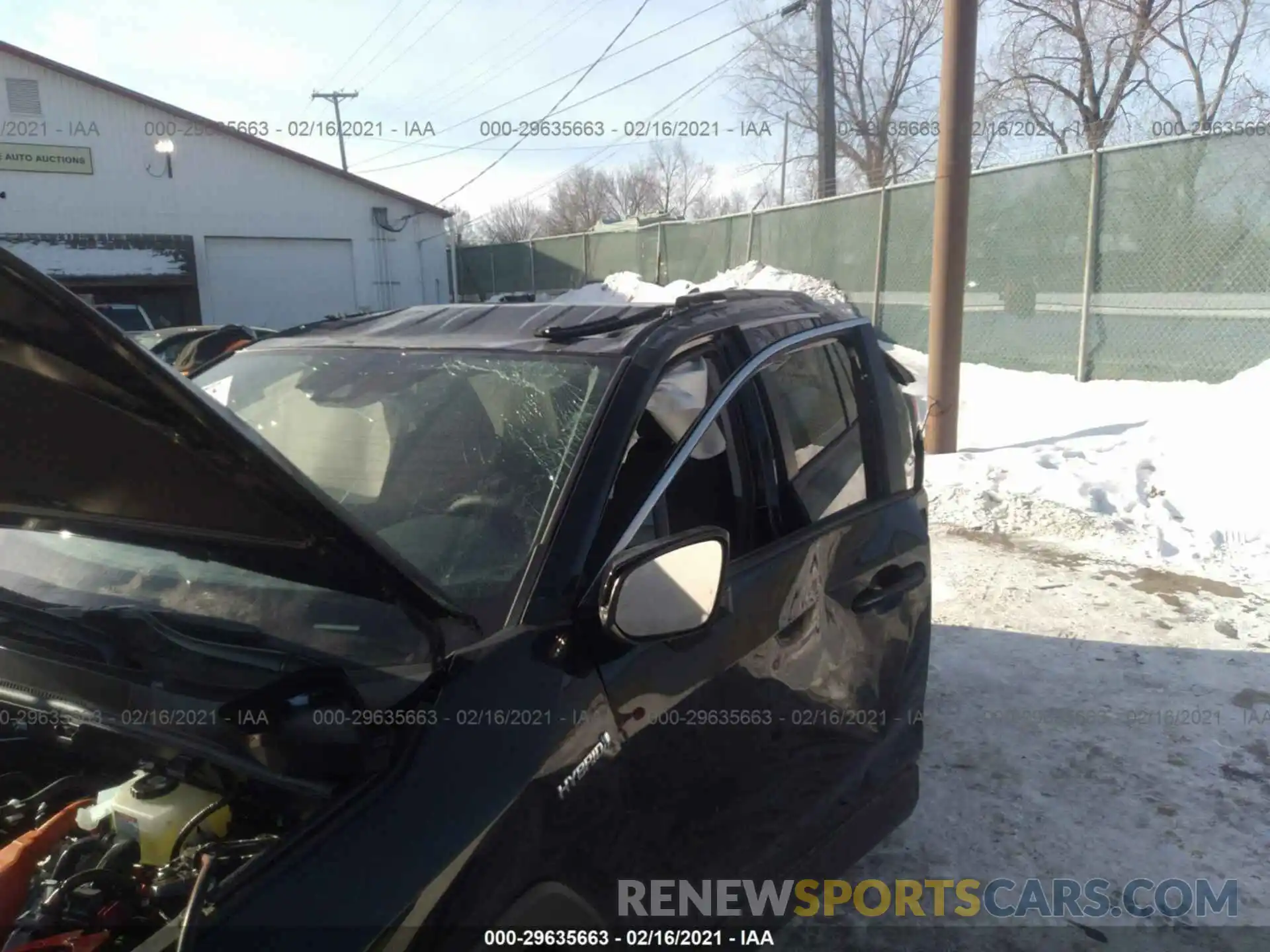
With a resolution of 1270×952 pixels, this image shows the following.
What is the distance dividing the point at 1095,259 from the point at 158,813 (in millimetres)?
9649

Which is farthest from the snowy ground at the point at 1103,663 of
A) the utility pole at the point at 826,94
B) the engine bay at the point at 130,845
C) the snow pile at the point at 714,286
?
the utility pole at the point at 826,94

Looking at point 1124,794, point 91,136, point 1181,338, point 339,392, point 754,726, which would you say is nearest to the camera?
point 754,726

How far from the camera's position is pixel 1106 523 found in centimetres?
629

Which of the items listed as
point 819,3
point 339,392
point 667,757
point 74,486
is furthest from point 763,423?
point 819,3

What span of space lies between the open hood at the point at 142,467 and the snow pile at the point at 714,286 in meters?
8.56

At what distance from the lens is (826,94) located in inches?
686

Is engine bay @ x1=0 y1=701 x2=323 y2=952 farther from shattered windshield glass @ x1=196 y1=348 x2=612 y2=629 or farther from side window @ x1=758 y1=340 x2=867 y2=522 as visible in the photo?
side window @ x1=758 y1=340 x2=867 y2=522

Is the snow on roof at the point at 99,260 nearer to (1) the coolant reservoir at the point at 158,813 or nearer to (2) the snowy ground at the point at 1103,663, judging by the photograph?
(2) the snowy ground at the point at 1103,663

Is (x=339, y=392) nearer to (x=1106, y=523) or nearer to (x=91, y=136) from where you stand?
(x=1106, y=523)

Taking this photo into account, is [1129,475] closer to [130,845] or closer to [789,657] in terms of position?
[789,657]

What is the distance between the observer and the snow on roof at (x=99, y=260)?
75.3ft

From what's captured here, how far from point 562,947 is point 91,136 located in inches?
1092

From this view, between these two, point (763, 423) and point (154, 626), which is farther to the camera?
point (763, 423)

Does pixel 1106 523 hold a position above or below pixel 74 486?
below
